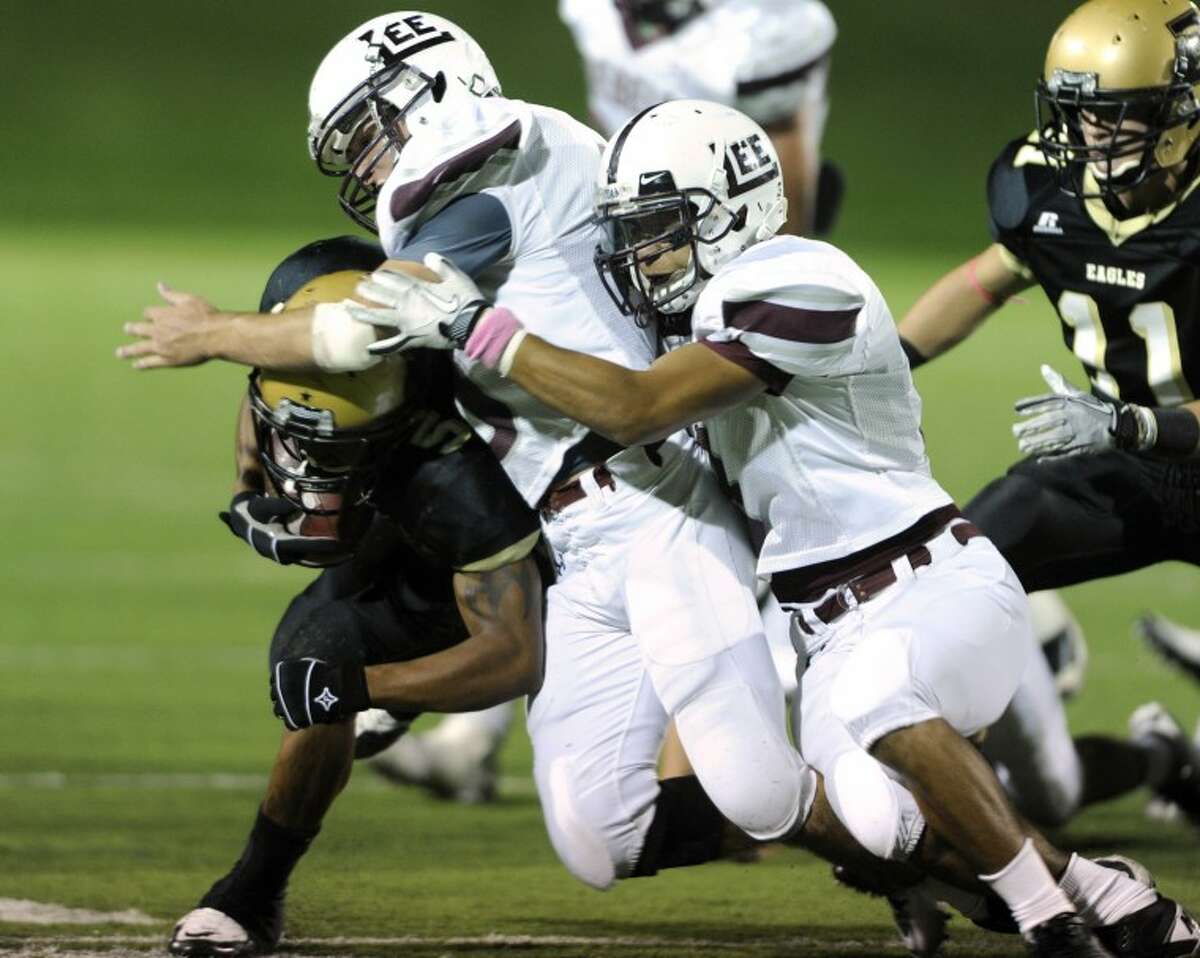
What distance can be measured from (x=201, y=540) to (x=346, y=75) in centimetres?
580

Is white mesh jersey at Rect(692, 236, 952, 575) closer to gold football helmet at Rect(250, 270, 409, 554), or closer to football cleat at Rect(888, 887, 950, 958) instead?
gold football helmet at Rect(250, 270, 409, 554)

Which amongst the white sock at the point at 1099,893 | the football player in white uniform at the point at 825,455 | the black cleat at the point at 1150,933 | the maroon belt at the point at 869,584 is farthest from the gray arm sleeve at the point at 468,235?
the black cleat at the point at 1150,933

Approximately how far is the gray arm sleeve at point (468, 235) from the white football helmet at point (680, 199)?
0.18 metres

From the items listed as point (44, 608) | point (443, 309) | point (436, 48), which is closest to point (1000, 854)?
point (443, 309)

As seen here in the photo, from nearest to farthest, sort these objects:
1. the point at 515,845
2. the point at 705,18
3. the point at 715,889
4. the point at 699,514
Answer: the point at 699,514
the point at 715,889
the point at 515,845
the point at 705,18

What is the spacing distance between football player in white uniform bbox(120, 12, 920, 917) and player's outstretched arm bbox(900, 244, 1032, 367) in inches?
39.5

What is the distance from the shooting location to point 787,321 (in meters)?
3.43

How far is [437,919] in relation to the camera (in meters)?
4.27

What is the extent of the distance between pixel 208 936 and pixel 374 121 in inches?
60.5

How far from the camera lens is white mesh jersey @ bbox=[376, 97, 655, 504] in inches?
145

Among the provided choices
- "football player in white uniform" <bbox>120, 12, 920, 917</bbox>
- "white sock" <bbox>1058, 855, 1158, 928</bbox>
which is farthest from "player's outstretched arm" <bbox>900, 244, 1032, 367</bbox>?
"white sock" <bbox>1058, 855, 1158, 928</bbox>

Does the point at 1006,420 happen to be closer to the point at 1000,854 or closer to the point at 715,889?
the point at 715,889

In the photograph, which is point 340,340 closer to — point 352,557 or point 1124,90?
point 352,557

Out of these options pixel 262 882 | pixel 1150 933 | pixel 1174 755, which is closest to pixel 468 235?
pixel 262 882
